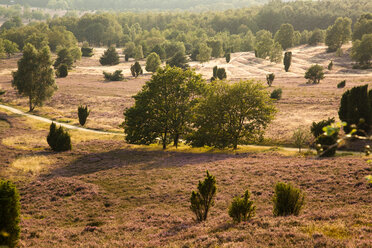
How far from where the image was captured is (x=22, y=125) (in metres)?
61.6

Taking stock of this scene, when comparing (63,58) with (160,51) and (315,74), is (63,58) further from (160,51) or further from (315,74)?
(315,74)

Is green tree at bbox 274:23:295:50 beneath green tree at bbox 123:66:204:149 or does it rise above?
above

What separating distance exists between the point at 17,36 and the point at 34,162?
608 feet

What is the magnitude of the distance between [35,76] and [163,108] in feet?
149

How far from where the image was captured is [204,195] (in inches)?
731

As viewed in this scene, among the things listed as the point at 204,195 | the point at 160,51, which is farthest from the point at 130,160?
the point at 160,51

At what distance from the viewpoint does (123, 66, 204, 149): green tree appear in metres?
46.4

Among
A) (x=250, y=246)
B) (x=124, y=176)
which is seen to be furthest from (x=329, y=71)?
(x=250, y=246)

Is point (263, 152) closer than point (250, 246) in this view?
No

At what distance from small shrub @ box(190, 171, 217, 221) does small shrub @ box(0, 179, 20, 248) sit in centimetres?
962

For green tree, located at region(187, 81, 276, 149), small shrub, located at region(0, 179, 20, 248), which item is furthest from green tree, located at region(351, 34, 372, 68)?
small shrub, located at region(0, 179, 20, 248)

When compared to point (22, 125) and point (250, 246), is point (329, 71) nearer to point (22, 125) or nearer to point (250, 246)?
point (22, 125)

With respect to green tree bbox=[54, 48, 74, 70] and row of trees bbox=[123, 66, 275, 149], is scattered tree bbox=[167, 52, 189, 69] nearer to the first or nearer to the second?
green tree bbox=[54, 48, 74, 70]

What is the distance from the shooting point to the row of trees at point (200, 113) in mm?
46228
